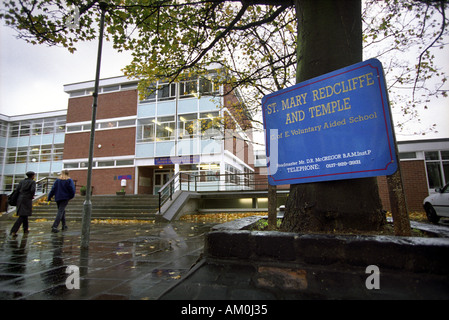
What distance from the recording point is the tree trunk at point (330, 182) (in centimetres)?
261

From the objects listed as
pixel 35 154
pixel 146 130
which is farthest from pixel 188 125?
pixel 35 154

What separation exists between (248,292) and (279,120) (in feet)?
6.81

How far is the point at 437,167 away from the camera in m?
13.3

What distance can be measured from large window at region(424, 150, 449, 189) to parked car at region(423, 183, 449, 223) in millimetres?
6248

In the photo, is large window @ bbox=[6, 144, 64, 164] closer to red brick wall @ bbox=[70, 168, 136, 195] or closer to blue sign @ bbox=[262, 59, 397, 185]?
red brick wall @ bbox=[70, 168, 136, 195]

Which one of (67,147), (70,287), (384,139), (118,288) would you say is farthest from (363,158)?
(67,147)

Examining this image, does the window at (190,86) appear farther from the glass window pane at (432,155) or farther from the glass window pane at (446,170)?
the glass window pane at (446,170)

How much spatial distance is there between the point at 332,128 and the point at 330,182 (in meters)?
0.62

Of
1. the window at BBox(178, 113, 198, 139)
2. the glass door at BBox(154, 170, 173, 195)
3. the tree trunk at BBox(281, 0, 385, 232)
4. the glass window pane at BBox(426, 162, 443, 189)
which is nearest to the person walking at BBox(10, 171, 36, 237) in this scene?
the tree trunk at BBox(281, 0, 385, 232)

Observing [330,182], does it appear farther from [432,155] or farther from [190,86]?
[432,155]

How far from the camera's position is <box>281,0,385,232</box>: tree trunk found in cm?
261

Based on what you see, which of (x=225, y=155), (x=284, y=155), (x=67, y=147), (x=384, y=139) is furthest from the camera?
(x=67, y=147)

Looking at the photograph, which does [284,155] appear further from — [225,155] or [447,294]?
[225,155]

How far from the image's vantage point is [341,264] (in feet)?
6.82
